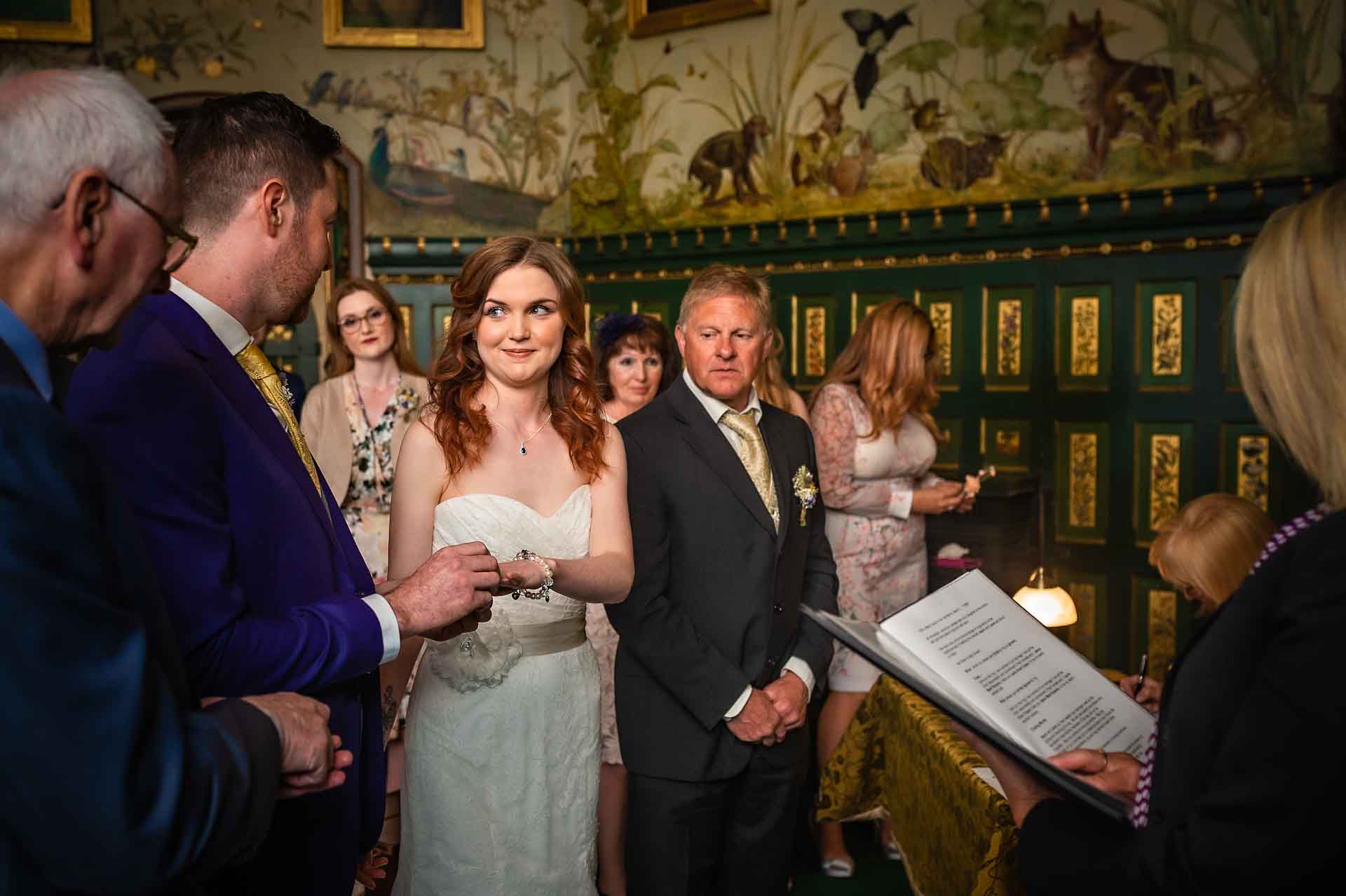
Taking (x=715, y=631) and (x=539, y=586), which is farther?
(x=715, y=631)

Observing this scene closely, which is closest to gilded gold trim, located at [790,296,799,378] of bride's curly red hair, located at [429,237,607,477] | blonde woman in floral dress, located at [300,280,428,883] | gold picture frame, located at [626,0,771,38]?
gold picture frame, located at [626,0,771,38]

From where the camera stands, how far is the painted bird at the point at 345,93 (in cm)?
820

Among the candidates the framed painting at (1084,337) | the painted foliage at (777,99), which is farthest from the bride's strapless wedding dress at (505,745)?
the painted foliage at (777,99)

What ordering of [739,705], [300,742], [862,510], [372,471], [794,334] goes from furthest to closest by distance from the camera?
[794,334], [372,471], [862,510], [739,705], [300,742]

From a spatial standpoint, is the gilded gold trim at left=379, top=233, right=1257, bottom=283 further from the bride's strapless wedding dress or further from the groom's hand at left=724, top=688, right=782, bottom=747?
the bride's strapless wedding dress

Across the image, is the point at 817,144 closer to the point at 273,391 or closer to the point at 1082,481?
the point at 1082,481

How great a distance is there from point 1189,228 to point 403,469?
17.4ft

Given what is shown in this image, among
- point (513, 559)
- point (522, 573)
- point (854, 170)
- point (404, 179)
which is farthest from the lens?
point (404, 179)

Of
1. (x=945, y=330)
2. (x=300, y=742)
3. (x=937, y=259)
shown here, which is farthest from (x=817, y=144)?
(x=300, y=742)

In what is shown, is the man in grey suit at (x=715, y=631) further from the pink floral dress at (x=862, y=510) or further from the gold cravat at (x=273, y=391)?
the pink floral dress at (x=862, y=510)

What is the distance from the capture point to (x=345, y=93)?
8219 mm

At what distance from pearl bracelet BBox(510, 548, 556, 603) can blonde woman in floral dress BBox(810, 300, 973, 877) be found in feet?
7.87

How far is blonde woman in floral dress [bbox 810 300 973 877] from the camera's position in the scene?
15.3 feet

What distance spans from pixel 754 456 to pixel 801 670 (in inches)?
25.6
